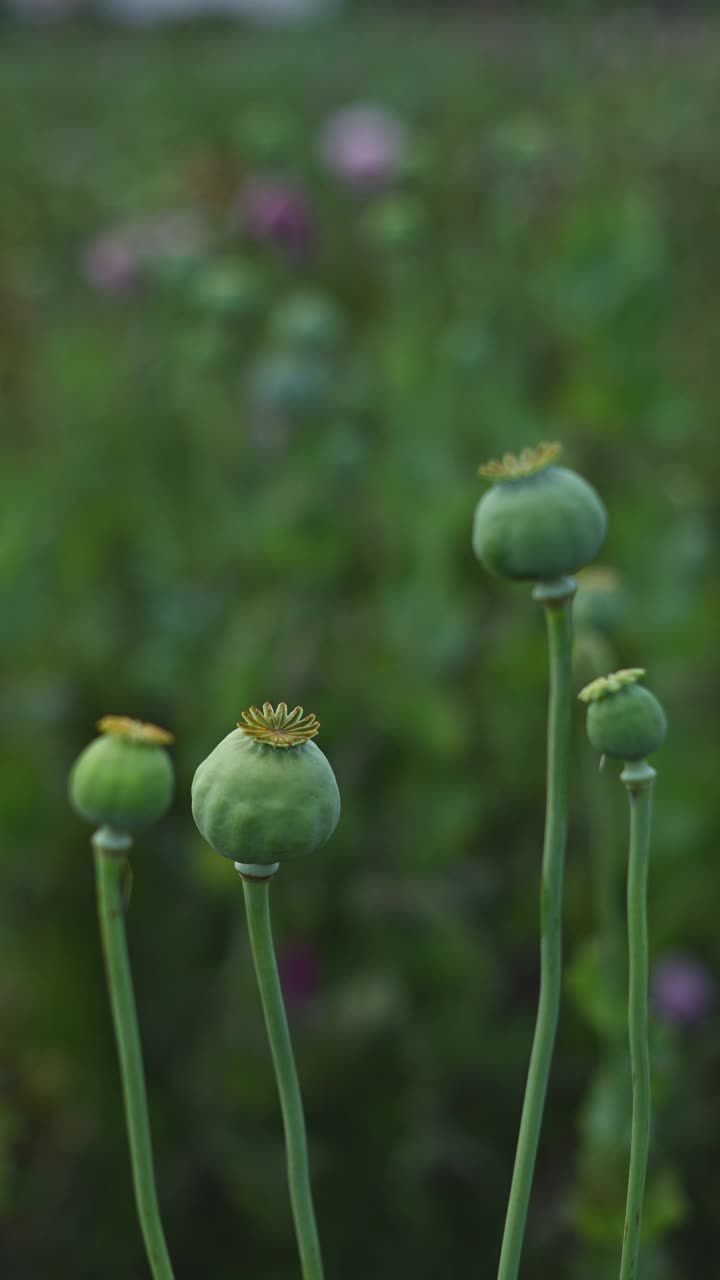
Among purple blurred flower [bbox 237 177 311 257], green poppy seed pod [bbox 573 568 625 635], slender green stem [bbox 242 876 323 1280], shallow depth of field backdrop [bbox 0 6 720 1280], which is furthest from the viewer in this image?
purple blurred flower [bbox 237 177 311 257]

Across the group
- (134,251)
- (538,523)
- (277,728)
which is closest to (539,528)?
(538,523)

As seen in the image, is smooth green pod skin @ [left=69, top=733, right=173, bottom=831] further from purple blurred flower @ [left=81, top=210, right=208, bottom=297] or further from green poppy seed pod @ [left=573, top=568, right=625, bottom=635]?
purple blurred flower @ [left=81, top=210, right=208, bottom=297]

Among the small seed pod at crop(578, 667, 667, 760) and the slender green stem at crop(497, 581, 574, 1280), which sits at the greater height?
the small seed pod at crop(578, 667, 667, 760)

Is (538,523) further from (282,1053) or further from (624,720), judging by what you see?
(282,1053)

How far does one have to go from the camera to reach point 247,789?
1.43ft

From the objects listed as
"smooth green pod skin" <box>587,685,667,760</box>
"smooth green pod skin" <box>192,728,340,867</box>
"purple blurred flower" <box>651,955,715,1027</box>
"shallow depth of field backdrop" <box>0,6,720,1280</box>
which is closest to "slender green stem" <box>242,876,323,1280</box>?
"smooth green pod skin" <box>192,728,340,867</box>

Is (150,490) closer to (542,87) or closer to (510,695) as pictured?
(510,695)

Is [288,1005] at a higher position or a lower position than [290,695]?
lower

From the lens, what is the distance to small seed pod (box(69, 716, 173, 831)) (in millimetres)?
509

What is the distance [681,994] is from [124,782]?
1.10 meters

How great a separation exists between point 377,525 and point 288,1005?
0.75 metres

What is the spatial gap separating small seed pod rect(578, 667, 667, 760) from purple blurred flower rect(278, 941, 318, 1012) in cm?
108

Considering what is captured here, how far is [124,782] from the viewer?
51cm

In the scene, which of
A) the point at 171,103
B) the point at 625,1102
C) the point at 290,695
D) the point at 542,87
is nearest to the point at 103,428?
the point at 290,695
